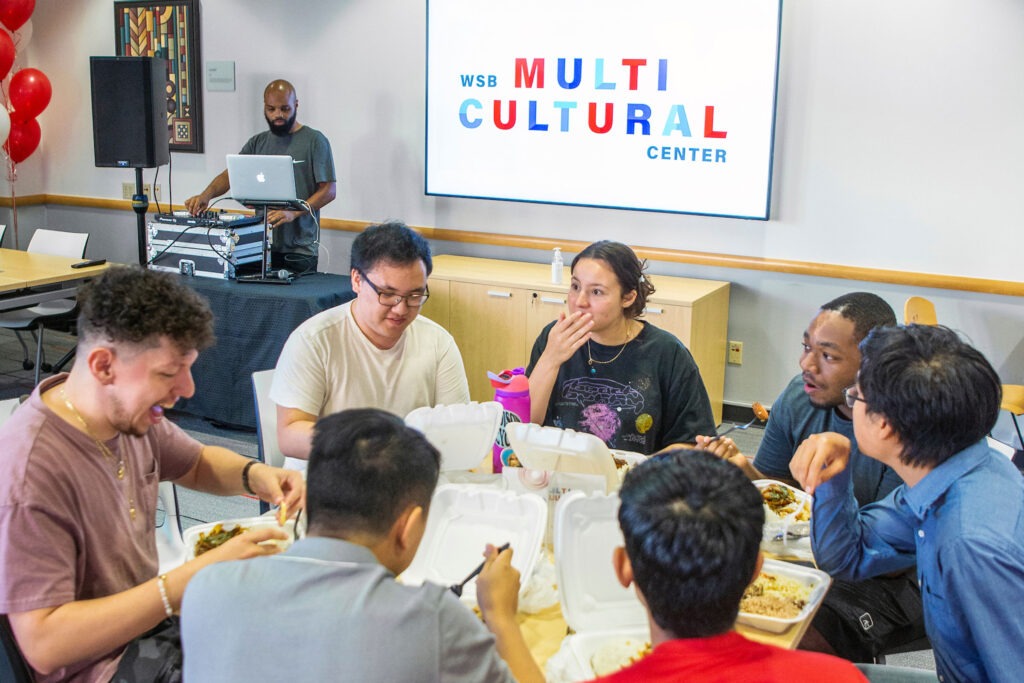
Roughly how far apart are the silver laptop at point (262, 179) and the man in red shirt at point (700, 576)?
360cm

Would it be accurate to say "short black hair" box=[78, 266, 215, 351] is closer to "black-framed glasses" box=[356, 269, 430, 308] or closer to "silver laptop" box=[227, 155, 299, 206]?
"black-framed glasses" box=[356, 269, 430, 308]

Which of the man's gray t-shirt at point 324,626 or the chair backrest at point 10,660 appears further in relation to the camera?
the chair backrest at point 10,660

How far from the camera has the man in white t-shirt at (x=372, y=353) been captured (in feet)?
8.11

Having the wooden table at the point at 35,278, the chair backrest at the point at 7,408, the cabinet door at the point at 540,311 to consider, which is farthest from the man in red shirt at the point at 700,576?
the wooden table at the point at 35,278

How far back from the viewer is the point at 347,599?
123 cm

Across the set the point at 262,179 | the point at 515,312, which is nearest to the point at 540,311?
the point at 515,312

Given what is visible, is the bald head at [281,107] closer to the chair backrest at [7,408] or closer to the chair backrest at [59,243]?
the chair backrest at [59,243]

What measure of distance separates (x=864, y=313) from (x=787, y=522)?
58 centimetres

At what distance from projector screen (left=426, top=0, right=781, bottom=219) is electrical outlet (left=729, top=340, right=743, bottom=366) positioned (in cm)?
65

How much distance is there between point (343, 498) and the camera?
1349 mm

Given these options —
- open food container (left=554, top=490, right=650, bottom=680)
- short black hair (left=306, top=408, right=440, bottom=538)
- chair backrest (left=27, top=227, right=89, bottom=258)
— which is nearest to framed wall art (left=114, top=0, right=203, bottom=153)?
chair backrest (left=27, top=227, right=89, bottom=258)

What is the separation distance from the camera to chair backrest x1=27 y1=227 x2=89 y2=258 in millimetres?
5484

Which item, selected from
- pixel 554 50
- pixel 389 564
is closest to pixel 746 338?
pixel 554 50

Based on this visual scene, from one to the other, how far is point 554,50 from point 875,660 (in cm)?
359
